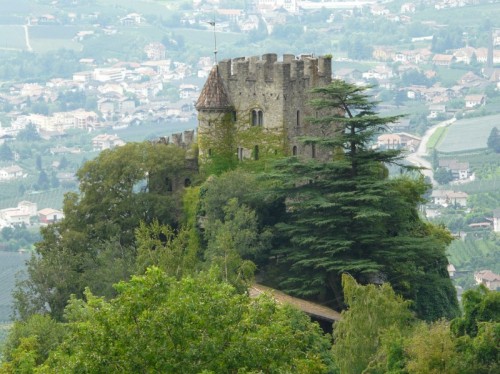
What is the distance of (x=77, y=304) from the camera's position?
4188 cm

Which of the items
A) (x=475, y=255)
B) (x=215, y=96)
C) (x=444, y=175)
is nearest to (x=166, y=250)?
(x=215, y=96)

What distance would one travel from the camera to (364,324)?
128 ft

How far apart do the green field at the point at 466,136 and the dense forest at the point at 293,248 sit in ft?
406

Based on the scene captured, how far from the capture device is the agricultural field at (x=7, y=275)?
98.1 meters

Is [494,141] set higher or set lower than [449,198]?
higher

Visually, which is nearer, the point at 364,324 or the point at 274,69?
the point at 364,324

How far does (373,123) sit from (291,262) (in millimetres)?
4552

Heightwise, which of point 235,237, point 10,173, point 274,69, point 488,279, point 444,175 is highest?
point 274,69

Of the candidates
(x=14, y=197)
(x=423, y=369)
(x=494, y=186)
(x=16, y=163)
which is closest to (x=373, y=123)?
(x=423, y=369)

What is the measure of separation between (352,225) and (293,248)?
5.73 feet

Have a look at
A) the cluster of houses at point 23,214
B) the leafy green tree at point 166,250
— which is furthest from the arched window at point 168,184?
the cluster of houses at point 23,214

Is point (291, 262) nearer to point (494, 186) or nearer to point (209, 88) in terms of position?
point (209, 88)

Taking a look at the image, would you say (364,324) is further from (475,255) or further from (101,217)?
(475,255)

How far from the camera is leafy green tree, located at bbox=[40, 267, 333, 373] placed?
2989 cm
